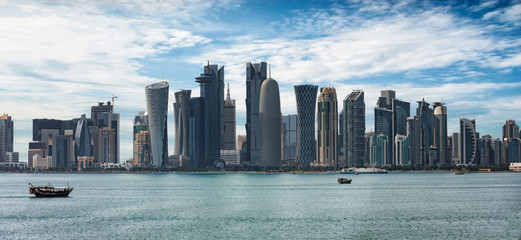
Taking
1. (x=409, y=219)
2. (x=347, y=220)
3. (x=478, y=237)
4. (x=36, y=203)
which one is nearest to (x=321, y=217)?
(x=347, y=220)

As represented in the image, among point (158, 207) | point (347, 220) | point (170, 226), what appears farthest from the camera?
point (158, 207)

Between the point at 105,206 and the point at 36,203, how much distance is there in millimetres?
25320

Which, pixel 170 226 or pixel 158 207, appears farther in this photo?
pixel 158 207

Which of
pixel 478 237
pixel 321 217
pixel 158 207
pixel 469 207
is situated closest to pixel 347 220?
pixel 321 217

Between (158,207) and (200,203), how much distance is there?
16.1 metres

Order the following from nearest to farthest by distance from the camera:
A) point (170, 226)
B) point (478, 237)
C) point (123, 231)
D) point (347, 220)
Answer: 1. point (478, 237)
2. point (123, 231)
3. point (170, 226)
4. point (347, 220)

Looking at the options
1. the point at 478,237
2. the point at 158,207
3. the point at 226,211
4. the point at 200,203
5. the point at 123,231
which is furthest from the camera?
the point at 200,203

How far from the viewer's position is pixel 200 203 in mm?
171000

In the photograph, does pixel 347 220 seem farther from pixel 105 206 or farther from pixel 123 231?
pixel 105 206

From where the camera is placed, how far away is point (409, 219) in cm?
12594

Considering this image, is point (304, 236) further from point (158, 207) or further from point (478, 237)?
point (158, 207)

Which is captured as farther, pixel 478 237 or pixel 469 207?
pixel 469 207

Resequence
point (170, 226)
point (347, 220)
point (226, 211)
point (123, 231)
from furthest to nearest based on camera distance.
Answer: point (226, 211) < point (347, 220) < point (170, 226) < point (123, 231)

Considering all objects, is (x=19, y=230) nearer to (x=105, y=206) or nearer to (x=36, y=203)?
(x=105, y=206)
